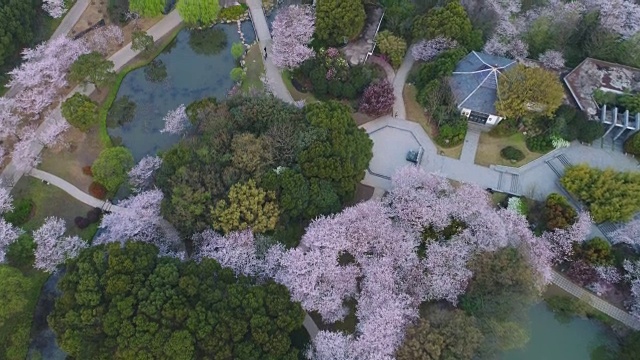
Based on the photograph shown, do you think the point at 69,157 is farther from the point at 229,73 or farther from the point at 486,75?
→ the point at 486,75

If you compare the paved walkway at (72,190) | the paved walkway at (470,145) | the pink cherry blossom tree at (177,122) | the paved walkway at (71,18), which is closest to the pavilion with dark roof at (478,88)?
the paved walkway at (470,145)

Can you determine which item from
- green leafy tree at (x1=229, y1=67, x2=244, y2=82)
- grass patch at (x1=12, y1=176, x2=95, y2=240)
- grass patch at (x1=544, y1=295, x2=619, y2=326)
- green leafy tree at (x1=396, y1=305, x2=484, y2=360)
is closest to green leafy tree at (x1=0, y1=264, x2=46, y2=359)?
grass patch at (x1=12, y1=176, x2=95, y2=240)

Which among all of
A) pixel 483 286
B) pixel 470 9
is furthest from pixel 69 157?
pixel 470 9

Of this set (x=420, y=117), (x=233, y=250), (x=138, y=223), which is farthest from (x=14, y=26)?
(x=420, y=117)

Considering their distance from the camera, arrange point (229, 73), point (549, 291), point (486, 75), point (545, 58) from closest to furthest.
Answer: point (549, 291) → point (486, 75) → point (545, 58) → point (229, 73)

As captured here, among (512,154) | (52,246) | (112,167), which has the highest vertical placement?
(112,167)

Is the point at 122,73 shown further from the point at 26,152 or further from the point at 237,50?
the point at 26,152

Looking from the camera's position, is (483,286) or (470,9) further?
(470,9)
